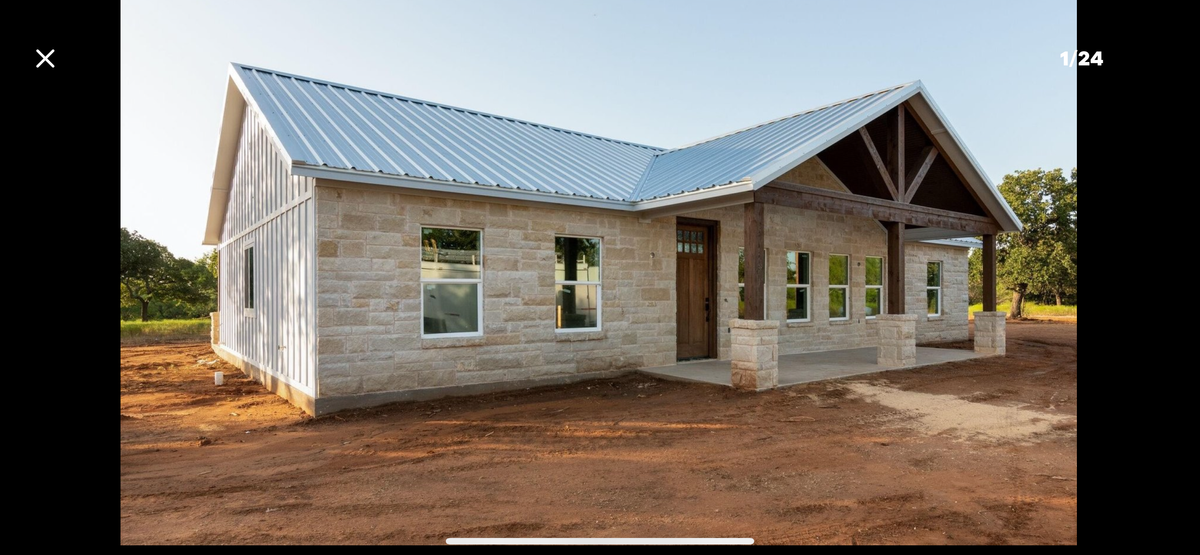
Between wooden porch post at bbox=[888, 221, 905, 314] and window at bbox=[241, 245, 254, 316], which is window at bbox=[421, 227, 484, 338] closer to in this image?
window at bbox=[241, 245, 254, 316]

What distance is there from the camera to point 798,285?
1413cm

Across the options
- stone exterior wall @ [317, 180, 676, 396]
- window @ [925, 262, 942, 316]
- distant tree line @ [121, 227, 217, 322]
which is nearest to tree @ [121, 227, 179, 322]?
distant tree line @ [121, 227, 217, 322]

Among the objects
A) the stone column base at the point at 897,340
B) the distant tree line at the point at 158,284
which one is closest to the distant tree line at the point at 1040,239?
the stone column base at the point at 897,340

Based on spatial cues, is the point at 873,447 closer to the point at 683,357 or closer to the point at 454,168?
the point at 683,357

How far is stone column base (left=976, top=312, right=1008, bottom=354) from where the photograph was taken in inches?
554

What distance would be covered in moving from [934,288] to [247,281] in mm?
18472

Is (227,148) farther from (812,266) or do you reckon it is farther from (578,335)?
(812,266)

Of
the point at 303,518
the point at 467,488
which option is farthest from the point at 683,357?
the point at 303,518

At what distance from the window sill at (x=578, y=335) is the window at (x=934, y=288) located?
495 inches

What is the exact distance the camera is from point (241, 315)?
13.5m

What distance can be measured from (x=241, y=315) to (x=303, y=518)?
1083 cm

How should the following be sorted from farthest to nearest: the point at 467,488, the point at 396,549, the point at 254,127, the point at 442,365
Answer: the point at 254,127 → the point at 442,365 → the point at 467,488 → the point at 396,549

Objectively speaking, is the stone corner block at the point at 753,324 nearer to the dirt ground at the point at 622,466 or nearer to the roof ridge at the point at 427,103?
the dirt ground at the point at 622,466

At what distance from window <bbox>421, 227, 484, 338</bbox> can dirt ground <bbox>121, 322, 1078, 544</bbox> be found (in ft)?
3.84
